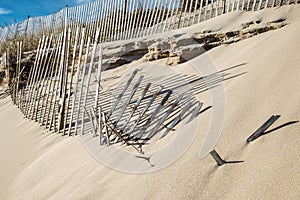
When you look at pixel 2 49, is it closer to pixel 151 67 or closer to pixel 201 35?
pixel 151 67

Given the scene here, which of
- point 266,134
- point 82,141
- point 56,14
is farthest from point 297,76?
point 56,14

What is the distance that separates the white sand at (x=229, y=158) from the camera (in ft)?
5.78

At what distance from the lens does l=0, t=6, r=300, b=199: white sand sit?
1.76 meters

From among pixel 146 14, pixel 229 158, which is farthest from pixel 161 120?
pixel 146 14

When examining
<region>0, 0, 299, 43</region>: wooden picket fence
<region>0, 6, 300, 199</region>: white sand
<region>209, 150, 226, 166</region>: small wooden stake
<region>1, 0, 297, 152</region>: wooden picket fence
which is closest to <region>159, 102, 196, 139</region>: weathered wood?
<region>1, 0, 297, 152</region>: wooden picket fence

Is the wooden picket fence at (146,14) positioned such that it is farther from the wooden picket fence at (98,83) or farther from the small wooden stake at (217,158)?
the small wooden stake at (217,158)

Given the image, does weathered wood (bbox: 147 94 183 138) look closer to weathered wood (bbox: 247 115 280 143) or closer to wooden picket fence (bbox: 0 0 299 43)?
weathered wood (bbox: 247 115 280 143)

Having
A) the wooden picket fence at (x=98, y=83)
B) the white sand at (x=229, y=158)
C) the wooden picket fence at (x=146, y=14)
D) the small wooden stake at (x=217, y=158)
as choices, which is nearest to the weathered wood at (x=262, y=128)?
the white sand at (x=229, y=158)

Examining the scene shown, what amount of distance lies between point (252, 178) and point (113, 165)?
1.18 metres

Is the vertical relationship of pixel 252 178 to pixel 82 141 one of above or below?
above

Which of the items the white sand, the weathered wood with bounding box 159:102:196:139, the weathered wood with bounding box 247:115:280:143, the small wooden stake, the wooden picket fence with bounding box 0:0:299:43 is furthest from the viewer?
the wooden picket fence with bounding box 0:0:299:43

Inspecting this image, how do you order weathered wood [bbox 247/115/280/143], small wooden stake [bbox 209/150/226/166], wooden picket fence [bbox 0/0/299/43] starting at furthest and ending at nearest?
wooden picket fence [bbox 0/0/299/43]
weathered wood [bbox 247/115/280/143]
small wooden stake [bbox 209/150/226/166]

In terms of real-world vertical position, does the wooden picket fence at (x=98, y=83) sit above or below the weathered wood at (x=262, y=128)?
below

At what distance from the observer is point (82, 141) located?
3.23m
